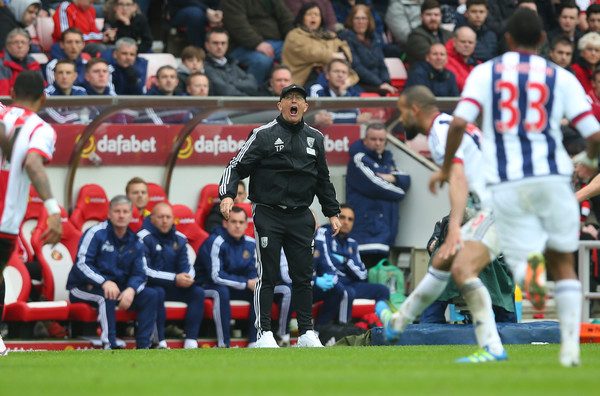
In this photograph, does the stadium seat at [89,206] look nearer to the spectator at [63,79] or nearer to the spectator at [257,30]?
the spectator at [63,79]

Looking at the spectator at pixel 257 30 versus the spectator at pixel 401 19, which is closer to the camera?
the spectator at pixel 257 30

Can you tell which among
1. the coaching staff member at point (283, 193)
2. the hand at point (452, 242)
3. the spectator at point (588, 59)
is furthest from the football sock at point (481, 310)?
the spectator at point (588, 59)

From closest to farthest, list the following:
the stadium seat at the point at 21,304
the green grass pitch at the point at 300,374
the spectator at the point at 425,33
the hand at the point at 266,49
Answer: the green grass pitch at the point at 300,374, the stadium seat at the point at 21,304, the hand at the point at 266,49, the spectator at the point at 425,33

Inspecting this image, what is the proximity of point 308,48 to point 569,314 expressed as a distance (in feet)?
35.7

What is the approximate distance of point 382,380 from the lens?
27.9 feet

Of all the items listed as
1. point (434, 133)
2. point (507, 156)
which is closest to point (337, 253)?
point (434, 133)

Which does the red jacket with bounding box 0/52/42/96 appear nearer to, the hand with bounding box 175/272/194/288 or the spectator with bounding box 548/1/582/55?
the hand with bounding box 175/272/194/288

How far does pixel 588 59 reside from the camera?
21.0 meters

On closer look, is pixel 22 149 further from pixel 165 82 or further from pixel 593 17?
pixel 593 17

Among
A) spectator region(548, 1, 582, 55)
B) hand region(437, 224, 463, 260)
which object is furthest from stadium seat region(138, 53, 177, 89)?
hand region(437, 224, 463, 260)

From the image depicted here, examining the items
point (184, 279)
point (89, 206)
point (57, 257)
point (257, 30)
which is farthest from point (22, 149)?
point (257, 30)

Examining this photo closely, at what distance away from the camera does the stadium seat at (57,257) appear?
15875 millimetres

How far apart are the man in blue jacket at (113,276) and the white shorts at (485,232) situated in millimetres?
6388

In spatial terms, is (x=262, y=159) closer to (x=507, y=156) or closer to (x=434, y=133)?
(x=434, y=133)
